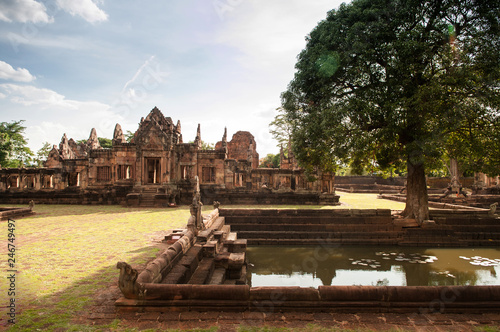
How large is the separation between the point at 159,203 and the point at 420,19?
49.8 feet

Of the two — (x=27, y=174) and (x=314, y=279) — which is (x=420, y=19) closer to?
(x=314, y=279)

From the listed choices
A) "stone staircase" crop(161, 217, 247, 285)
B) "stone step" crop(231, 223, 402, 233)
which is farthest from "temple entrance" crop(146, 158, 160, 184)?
"stone staircase" crop(161, 217, 247, 285)

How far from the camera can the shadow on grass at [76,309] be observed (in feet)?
11.9

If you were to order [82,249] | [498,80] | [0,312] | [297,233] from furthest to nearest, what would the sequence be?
[297,233]
[498,80]
[82,249]
[0,312]

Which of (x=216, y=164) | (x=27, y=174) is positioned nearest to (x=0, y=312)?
(x=216, y=164)

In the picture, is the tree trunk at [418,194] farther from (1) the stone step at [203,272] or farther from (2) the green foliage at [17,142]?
(2) the green foliage at [17,142]

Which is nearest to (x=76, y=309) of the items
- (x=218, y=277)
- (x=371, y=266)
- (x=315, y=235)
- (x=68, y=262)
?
(x=68, y=262)

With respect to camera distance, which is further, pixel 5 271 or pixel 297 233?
pixel 297 233

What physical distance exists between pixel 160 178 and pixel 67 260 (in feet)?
45.9

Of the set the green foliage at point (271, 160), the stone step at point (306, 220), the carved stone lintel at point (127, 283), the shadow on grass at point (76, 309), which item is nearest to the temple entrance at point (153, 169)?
the stone step at point (306, 220)

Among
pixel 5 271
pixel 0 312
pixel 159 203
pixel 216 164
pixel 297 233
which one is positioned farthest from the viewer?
pixel 216 164

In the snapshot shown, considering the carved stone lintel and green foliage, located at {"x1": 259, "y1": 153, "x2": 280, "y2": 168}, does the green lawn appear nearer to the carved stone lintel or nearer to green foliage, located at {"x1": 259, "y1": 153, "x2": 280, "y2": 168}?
the carved stone lintel

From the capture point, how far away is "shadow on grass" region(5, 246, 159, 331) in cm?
362

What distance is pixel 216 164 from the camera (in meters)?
20.8
